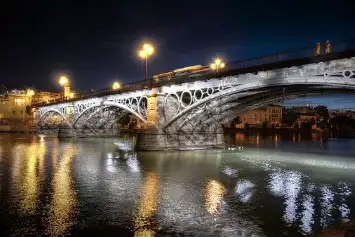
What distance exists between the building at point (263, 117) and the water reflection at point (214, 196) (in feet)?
408

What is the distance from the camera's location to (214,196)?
48.8 feet

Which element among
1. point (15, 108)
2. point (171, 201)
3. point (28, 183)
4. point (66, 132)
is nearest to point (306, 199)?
point (171, 201)

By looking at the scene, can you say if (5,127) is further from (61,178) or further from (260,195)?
(260,195)

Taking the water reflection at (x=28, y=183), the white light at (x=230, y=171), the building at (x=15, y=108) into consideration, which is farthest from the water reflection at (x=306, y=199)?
the building at (x=15, y=108)

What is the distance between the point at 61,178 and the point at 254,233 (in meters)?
12.9

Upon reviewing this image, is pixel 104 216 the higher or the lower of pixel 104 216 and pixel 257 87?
the lower

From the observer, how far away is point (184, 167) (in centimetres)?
2442

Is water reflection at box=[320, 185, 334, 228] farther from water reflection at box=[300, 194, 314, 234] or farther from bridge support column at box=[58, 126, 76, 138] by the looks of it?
bridge support column at box=[58, 126, 76, 138]

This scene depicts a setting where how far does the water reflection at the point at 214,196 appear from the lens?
12.6 metres

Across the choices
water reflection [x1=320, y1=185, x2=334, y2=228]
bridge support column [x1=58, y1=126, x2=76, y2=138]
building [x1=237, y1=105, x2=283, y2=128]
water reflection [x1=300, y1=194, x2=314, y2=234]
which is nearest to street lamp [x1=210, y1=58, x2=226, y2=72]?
water reflection [x1=320, y1=185, x2=334, y2=228]

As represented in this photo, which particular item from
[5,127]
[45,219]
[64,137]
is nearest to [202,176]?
[45,219]

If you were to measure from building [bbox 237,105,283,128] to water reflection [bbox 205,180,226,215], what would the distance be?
12435cm

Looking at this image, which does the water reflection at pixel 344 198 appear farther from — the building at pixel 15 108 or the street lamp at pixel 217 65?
the building at pixel 15 108

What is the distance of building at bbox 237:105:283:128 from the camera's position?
153m
